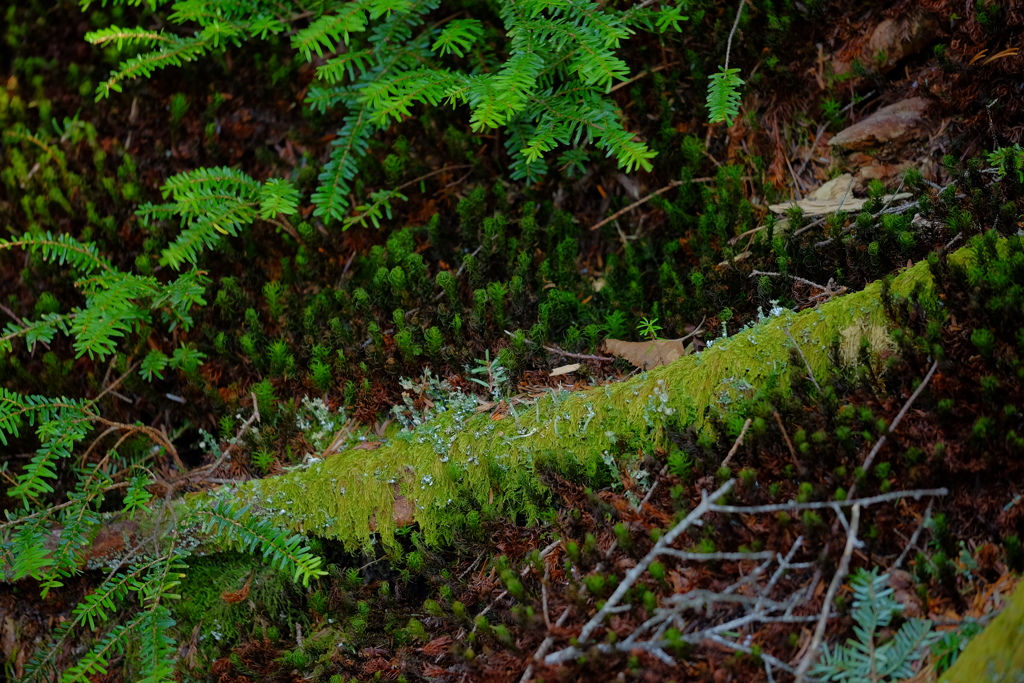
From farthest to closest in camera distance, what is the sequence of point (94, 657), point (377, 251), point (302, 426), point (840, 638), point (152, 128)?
point (152, 128) → point (377, 251) → point (302, 426) → point (94, 657) → point (840, 638)

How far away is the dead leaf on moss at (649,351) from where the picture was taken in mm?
3311

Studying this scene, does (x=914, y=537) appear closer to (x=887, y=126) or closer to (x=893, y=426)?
(x=893, y=426)

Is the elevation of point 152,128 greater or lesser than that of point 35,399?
greater

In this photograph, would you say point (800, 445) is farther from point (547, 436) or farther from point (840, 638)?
point (547, 436)

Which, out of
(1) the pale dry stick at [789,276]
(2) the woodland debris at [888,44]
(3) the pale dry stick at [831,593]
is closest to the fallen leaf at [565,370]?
(1) the pale dry stick at [789,276]

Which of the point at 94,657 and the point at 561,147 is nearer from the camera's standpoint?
the point at 94,657

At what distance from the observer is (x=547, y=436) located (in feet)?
9.82

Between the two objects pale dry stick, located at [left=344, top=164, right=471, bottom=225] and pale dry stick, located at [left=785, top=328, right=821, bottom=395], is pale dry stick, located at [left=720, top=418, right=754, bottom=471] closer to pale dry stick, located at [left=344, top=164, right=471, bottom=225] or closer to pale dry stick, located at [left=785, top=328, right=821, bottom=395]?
pale dry stick, located at [left=785, top=328, right=821, bottom=395]

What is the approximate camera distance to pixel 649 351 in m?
3.38

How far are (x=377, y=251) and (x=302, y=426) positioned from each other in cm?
102

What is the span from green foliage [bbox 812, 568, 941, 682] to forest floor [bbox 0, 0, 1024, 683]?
52 millimetres

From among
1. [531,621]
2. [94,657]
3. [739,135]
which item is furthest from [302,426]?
[739,135]

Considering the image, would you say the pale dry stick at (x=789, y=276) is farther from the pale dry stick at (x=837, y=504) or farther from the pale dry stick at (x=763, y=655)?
the pale dry stick at (x=763, y=655)

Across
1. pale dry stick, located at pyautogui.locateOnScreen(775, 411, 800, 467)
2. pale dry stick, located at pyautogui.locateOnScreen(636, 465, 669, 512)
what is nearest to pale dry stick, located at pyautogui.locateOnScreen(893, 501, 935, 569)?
pale dry stick, located at pyautogui.locateOnScreen(775, 411, 800, 467)
